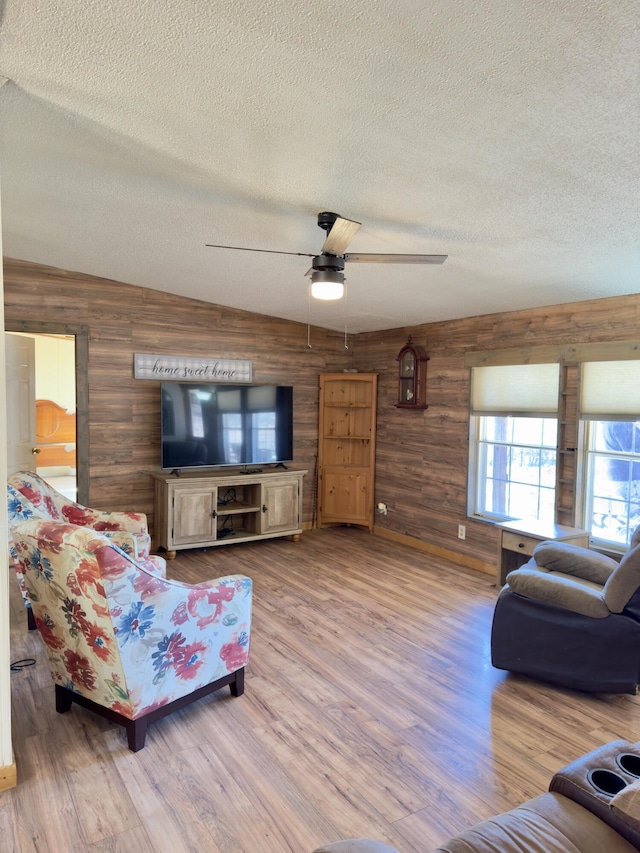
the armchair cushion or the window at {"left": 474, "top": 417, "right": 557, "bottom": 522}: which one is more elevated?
the window at {"left": 474, "top": 417, "right": 557, "bottom": 522}

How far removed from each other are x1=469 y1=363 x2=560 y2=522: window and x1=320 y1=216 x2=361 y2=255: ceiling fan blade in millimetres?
2412

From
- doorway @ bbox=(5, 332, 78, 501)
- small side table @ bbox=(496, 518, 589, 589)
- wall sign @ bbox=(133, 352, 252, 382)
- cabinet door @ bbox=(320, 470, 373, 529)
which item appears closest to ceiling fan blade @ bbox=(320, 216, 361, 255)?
small side table @ bbox=(496, 518, 589, 589)

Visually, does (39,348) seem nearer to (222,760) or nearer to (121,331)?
(121,331)

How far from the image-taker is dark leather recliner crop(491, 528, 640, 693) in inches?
108

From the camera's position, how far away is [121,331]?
5.27 m

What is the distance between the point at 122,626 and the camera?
2205 mm

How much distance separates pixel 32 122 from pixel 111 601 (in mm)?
2023

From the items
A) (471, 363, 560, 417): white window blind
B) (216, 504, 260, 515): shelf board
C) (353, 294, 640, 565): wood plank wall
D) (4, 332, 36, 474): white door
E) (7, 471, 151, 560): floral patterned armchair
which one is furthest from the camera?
(216, 504, 260, 515): shelf board

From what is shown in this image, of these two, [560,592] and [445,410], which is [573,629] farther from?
[445,410]

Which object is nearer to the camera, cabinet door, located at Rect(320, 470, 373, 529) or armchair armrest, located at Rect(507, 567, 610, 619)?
armchair armrest, located at Rect(507, 567, 610, 619)

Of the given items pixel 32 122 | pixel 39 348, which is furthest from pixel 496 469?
pixel 39 348

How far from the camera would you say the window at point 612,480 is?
390cm

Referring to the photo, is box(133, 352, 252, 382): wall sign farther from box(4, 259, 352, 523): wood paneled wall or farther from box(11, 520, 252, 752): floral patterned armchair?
box(11, 520, 252, 752): floral patterned armchair

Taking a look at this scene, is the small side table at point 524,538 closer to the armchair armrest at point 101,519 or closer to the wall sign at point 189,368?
the armchair armrest at point 101,519
